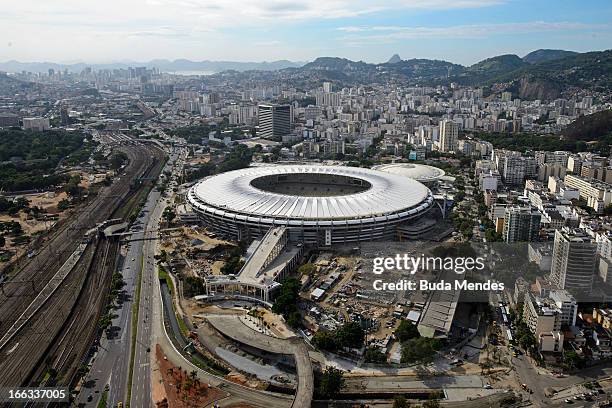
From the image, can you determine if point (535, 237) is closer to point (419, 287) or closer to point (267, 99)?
point (419, 287)

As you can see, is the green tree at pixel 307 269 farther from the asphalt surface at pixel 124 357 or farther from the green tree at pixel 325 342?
the asphalt surface at pixel 124 357

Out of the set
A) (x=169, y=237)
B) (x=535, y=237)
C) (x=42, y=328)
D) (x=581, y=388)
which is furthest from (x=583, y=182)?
(x=42, y=328)

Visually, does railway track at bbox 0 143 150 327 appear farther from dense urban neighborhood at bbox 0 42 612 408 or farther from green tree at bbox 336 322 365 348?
green tree at bbox 336 322 365 348

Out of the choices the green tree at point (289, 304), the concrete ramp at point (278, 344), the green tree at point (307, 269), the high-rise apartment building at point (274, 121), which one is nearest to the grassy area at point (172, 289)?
the concrete ramp at point (278, 344)

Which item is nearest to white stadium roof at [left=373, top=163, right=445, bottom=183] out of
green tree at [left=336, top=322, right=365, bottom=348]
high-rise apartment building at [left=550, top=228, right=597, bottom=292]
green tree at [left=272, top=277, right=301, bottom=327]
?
high-rise apartment building at [left=550, top=228, right=597, bottom=292]

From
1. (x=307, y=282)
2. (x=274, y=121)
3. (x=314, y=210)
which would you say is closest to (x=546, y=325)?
(x=307, y=282)

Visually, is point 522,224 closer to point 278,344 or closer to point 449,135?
point 278,344
